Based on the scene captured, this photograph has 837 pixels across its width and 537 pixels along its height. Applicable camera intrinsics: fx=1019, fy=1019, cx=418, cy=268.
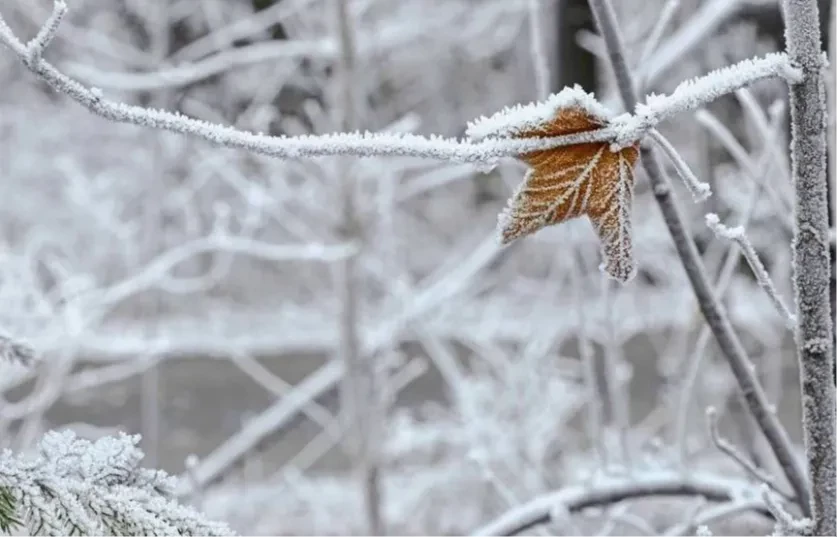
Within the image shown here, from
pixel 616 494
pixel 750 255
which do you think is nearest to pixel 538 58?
pixel 616 494

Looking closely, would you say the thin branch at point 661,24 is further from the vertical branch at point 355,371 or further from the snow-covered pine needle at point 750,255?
the vertical branch at point 355,371

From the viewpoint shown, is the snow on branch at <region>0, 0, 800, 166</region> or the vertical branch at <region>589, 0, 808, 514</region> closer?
the snow on branch at <region>0, 0, 800, 166</region>

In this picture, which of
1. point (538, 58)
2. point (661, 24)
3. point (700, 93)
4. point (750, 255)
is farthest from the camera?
point (538, 58)

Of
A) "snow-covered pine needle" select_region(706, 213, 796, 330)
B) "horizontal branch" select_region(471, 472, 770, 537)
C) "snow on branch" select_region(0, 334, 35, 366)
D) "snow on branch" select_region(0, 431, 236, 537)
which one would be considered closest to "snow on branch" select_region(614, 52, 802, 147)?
"snow-covered pine needle" select_region(706, 213, 796, 330)

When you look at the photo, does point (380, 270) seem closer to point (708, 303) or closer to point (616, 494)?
point (616, 494)

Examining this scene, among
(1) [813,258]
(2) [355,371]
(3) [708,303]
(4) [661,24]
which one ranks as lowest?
(1) [813,258]

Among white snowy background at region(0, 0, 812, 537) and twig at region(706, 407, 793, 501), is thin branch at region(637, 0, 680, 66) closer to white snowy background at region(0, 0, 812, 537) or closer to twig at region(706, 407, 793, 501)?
white snowy background at region(0, 0, 812, 537)

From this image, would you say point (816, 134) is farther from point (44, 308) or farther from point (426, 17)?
point (426, 17)
